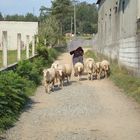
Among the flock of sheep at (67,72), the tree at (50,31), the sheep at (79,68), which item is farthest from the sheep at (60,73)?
the tree at (50,31)

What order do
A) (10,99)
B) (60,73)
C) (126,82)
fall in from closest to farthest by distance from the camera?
(10,99), (126,82), (60,73)

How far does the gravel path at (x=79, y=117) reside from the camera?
10117 millimetres

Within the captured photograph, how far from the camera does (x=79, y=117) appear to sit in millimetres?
12070

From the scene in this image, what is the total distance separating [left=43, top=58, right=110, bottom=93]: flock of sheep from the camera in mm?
17031

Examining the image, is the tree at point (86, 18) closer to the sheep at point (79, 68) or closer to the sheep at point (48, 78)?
the sheep at point (79, 68)

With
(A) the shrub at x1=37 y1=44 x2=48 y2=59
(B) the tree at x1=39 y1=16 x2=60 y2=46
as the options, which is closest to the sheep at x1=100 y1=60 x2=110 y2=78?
(A) the shrub at x1=37 y1=44 x2=48 y2=59

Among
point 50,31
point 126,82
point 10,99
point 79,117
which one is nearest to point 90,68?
point 126,82

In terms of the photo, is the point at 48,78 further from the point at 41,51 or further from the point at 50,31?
the point at 50,31

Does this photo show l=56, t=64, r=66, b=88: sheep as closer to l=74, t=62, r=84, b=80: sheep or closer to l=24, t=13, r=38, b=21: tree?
l=74, t=62, r=84, b=80: sheep

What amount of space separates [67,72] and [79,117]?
749cm

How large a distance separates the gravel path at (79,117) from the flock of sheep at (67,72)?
520 mm

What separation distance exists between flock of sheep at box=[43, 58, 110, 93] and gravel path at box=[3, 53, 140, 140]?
520 millimetres

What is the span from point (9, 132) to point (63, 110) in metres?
2.98

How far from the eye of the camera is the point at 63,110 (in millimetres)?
13078
